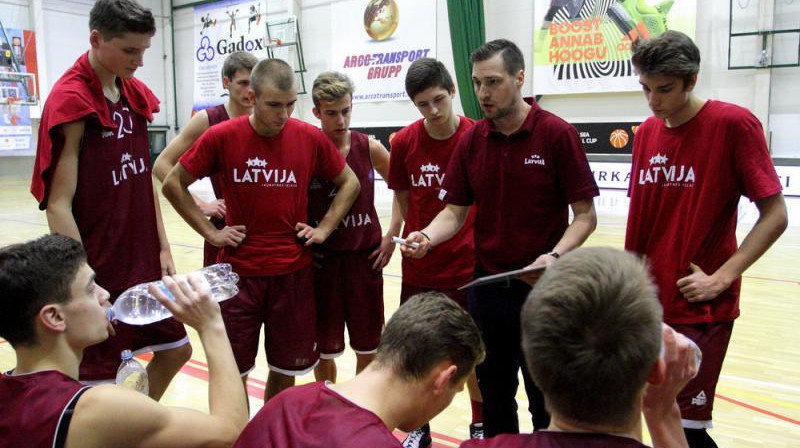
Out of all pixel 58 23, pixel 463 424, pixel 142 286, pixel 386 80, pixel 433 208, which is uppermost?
pixel 58 23

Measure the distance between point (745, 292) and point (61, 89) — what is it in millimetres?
6526

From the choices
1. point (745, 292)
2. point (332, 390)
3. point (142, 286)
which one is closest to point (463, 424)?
point (142, 286)

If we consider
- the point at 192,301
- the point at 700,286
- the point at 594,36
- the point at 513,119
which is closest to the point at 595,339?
the point at 192,301

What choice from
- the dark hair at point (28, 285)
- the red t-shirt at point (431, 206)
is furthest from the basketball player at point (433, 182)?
the dark hair at point (28, 285)

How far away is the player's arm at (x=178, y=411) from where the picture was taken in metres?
1.60

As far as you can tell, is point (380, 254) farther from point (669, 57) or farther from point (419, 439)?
point (669, 57)

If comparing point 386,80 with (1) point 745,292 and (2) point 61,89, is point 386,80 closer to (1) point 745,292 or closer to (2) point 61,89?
(1) point 745,292

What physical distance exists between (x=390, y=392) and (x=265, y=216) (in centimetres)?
184

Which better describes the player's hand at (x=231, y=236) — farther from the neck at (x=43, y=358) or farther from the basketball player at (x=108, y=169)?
the neck at (x=43, y=358)

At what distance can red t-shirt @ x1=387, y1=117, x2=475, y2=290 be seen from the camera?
359 centimetres

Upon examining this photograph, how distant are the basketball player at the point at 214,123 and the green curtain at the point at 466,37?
11221 millimetres

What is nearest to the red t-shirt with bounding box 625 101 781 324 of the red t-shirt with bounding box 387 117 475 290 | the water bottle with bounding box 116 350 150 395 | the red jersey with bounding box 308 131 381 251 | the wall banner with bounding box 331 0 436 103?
the red t-shirt with bounding box 387 117 475 290

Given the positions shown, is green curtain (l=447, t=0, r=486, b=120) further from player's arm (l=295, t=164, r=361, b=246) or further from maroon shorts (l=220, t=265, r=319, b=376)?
maroon shorts (l=220, t=265, r=319, b=376)

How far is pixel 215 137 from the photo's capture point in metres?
3.30
